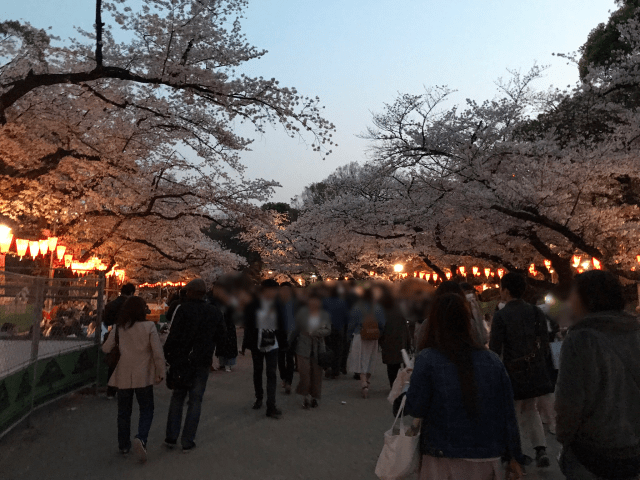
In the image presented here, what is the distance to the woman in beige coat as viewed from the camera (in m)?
4.94

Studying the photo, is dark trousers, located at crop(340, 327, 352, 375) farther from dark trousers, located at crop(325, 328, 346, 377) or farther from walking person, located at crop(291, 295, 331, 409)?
walking person, located at crop(291, 295, 331, 409)

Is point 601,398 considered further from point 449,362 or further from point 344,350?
point 344,350

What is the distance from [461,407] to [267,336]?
4.60 metres

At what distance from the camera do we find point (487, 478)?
2557 millimetres

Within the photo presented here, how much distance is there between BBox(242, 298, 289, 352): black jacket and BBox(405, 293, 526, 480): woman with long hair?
→ 463cm

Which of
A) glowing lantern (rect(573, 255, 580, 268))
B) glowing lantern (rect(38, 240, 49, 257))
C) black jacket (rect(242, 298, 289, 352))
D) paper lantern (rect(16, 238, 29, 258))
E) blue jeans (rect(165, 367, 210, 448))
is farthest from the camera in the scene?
glowing lantern (rect(573, 255, 580, 268))

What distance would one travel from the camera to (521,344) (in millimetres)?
4473

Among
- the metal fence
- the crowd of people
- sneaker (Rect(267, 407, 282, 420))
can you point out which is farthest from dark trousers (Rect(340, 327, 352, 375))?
the metal fence

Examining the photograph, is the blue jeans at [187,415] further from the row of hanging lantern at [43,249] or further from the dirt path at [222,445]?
the row of hanging lantern at [43,249]

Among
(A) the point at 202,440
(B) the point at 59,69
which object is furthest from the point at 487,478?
(B) the point at 59,69

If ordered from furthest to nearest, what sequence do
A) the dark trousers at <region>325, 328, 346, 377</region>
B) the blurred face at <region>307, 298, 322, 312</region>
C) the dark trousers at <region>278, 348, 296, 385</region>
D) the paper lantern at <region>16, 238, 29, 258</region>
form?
the paper lantern at <region>16, 238, 29, 258</region>, the dark trousers at <region>325, 328, 346, 377</region>, the dark trousers at <region>278, 348, 296, 385</region>, the blurred face at <region>307, 298, 322, 312</region>

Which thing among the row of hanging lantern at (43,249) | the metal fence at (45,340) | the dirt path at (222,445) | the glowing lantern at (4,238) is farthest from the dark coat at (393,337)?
the glowing lantern at (4,238)

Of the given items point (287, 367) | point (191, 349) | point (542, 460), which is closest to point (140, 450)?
point (191, 349)

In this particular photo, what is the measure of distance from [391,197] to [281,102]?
11.6 m
